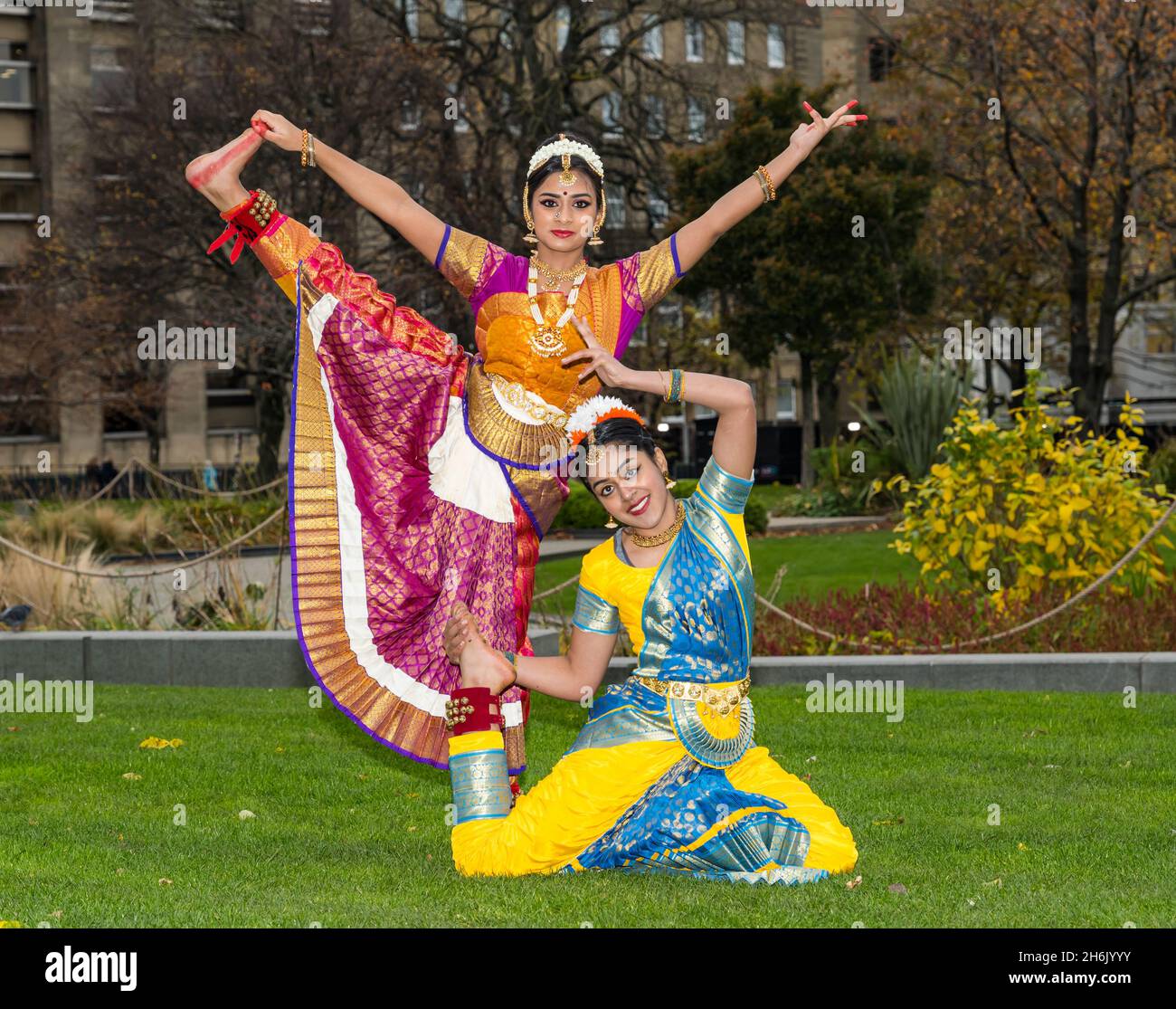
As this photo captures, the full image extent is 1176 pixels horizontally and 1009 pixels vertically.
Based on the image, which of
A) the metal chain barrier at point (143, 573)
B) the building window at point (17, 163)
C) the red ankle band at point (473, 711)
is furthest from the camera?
the building window at point (17, 163)

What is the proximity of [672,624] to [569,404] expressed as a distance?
1070 mm

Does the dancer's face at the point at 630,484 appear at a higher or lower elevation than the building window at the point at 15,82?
lower

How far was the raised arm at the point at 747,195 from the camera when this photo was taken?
573 centimetres

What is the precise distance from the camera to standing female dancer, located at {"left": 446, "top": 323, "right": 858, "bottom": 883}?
17.1 feet

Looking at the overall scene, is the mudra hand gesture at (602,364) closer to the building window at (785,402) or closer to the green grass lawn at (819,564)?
the green grass lawn at (819,564)

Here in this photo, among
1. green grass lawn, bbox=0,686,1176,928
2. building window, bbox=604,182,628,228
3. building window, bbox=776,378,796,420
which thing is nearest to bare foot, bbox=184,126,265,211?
green grass lawn, bbox=0,686,1176,928

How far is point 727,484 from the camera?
5297 mm

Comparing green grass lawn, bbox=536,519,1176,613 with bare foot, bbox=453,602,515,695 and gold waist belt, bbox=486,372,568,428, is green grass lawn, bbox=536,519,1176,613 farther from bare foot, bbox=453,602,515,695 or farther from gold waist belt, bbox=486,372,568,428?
bare foot, bbox=453,602,515,695

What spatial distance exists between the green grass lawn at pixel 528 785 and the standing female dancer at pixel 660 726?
0.11m

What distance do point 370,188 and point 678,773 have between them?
2.29m

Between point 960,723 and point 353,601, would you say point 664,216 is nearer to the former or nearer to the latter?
point 960,723

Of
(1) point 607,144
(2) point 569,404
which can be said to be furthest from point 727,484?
(1) point 607,144

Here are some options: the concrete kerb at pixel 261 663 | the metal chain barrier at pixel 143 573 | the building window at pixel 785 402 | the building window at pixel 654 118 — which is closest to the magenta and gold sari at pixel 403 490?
the concrete kerb at pixel 261 663

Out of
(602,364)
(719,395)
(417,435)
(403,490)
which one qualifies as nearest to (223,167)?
(417,435)
